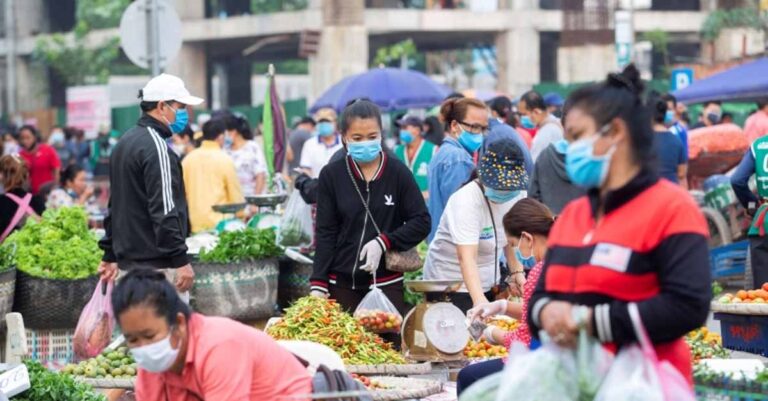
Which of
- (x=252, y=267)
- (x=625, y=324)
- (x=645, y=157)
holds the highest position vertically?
(x=645, y=157)

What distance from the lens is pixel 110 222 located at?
9.18 meters

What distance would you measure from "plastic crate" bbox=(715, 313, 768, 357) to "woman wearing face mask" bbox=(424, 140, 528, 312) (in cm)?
158

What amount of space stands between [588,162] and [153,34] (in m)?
9.74

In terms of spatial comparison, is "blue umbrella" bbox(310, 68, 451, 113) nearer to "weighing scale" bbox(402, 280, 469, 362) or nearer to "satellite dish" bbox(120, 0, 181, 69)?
"satellite dish" bbox(120, 0, 181, 69)

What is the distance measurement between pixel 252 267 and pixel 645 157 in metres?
7.52

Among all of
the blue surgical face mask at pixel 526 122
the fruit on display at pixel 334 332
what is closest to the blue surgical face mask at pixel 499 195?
the fruit on display at pixel 334 332

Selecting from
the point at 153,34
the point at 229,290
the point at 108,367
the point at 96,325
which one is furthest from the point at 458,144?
the point at 153,34

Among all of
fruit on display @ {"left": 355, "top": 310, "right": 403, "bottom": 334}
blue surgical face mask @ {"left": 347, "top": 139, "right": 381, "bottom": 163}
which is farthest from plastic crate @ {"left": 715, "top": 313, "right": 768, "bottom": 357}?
blue surgical face mask @ {"left": 347, "top": 139, "right": 381, "bottom": 163}

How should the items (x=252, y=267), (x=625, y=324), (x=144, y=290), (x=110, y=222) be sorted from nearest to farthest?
(x=625, y=324)
(x=144, y=290)
(x=110, y=222)
(x=252, y=267)

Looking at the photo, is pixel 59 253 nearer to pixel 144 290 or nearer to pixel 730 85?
pixel 144 290

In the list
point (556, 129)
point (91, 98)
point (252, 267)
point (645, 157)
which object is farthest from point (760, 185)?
point (91, 98)

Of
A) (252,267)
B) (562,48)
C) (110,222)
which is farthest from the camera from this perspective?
(562,48)

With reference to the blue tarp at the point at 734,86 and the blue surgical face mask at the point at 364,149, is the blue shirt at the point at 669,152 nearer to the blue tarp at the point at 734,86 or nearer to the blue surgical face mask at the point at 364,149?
the blue surgical face mask at the point at 364,149

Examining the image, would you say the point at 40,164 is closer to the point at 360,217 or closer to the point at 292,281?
the point at 292,281
